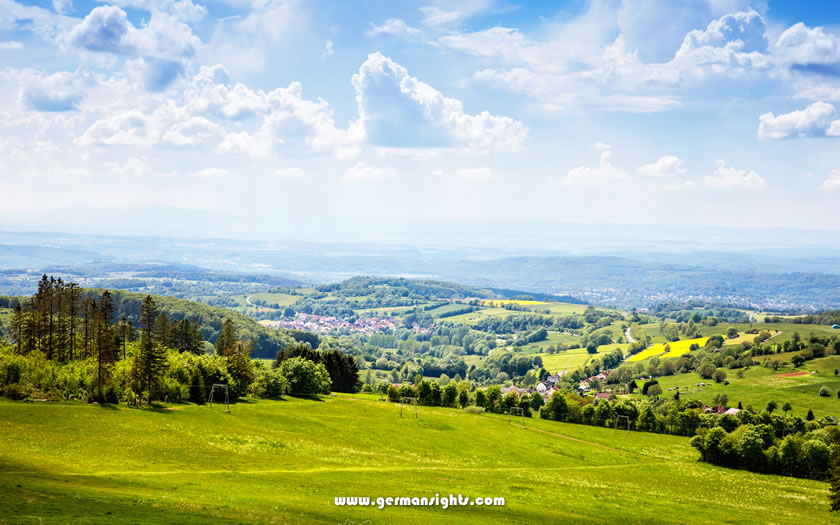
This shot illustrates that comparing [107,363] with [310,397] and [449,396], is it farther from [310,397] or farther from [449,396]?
[449,396]

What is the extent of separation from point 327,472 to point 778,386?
516ft

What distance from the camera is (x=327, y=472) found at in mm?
46906

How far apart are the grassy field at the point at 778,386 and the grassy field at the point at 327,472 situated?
7726 centimetres

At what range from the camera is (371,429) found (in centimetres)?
7294

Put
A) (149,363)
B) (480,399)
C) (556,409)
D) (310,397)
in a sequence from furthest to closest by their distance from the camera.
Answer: (480,399) < (556,409) < (310,397) < (149,363)

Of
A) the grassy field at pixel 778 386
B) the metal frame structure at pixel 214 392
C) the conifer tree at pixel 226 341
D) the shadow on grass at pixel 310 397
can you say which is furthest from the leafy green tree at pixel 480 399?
the grassy field at pixel 778 386

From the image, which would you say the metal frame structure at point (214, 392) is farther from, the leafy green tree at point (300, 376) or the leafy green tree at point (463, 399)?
the leafy green tree at point (463, 399)

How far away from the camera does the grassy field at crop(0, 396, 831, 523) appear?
3075 cm

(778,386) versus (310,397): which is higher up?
(310,397)

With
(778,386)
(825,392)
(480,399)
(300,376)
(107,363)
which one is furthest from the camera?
(778,386)

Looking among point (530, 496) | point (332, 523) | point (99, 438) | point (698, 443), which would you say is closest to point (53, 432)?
point (99, 438)

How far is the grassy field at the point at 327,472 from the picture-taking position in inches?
1211

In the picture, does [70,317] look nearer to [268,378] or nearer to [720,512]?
[268,378]

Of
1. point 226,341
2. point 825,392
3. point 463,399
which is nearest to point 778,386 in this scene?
point 825,392
